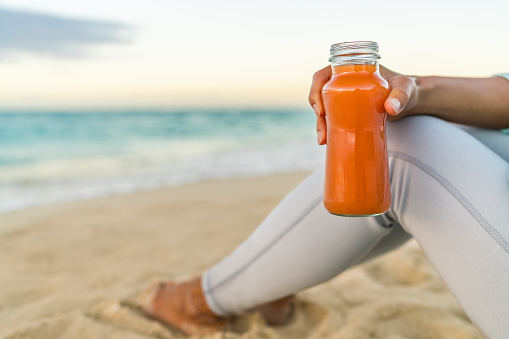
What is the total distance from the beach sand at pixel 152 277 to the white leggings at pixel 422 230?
0.31 meters

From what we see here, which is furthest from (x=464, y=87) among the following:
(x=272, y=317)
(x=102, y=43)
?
(x=102, y=43)

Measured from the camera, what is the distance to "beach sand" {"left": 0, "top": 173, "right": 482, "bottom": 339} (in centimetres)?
153

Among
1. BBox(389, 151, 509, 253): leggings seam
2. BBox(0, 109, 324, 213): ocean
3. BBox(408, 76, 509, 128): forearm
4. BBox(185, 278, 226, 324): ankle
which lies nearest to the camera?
BBox(389, 151, 509, 253): leggings seam

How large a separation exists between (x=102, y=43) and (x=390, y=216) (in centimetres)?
1446

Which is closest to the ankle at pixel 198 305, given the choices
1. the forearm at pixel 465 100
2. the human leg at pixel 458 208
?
the human leg at pixel 458 208

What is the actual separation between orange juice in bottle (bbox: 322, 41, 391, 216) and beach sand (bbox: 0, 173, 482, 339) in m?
0.70

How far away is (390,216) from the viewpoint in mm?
1094

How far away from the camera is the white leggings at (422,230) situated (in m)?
0.88

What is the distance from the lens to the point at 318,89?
103cm

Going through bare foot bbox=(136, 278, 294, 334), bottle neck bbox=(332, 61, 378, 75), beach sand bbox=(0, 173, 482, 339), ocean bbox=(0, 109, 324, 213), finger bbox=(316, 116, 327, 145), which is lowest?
ocean bbox=(0, 109, 324, 213)

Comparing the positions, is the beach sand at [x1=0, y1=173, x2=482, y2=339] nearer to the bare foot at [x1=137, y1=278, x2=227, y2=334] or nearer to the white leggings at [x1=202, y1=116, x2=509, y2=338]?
the bare foot at [x1=137, y1=278, x2=227, y2=334]

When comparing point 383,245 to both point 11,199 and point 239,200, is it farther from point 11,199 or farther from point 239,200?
point 11,199

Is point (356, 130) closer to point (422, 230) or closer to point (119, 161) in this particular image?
point (422, 230)

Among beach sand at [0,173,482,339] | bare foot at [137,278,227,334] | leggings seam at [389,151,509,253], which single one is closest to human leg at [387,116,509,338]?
leggings seam at [389,151,509,253]
